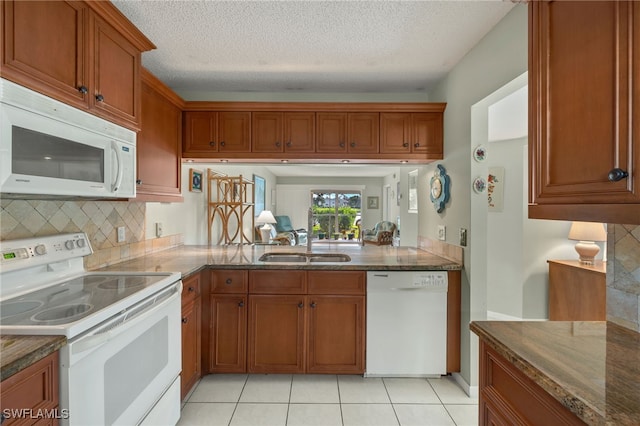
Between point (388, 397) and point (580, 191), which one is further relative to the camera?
point (388, 397)

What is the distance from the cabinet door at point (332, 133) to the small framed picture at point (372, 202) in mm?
7076

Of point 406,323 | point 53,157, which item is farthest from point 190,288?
point 406,323

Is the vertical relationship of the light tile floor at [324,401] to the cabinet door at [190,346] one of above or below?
below

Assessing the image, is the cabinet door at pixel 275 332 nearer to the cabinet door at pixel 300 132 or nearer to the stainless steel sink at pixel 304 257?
the stainless steel sink at pixel 304 257

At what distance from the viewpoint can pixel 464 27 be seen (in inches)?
79.0

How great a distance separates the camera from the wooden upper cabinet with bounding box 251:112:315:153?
111 inches

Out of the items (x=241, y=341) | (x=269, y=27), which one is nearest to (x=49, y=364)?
(x=241, y=341)

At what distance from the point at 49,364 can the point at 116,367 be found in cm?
31

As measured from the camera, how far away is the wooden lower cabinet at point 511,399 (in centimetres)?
87

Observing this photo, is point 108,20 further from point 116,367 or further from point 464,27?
point 464,27

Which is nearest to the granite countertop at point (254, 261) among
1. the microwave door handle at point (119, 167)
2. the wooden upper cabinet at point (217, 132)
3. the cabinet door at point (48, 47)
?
the microwave door handle at point (119, 167)

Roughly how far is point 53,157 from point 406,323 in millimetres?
2318

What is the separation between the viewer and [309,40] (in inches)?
84.6

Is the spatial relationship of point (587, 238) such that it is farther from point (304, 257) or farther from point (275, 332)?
point (275, 332)
